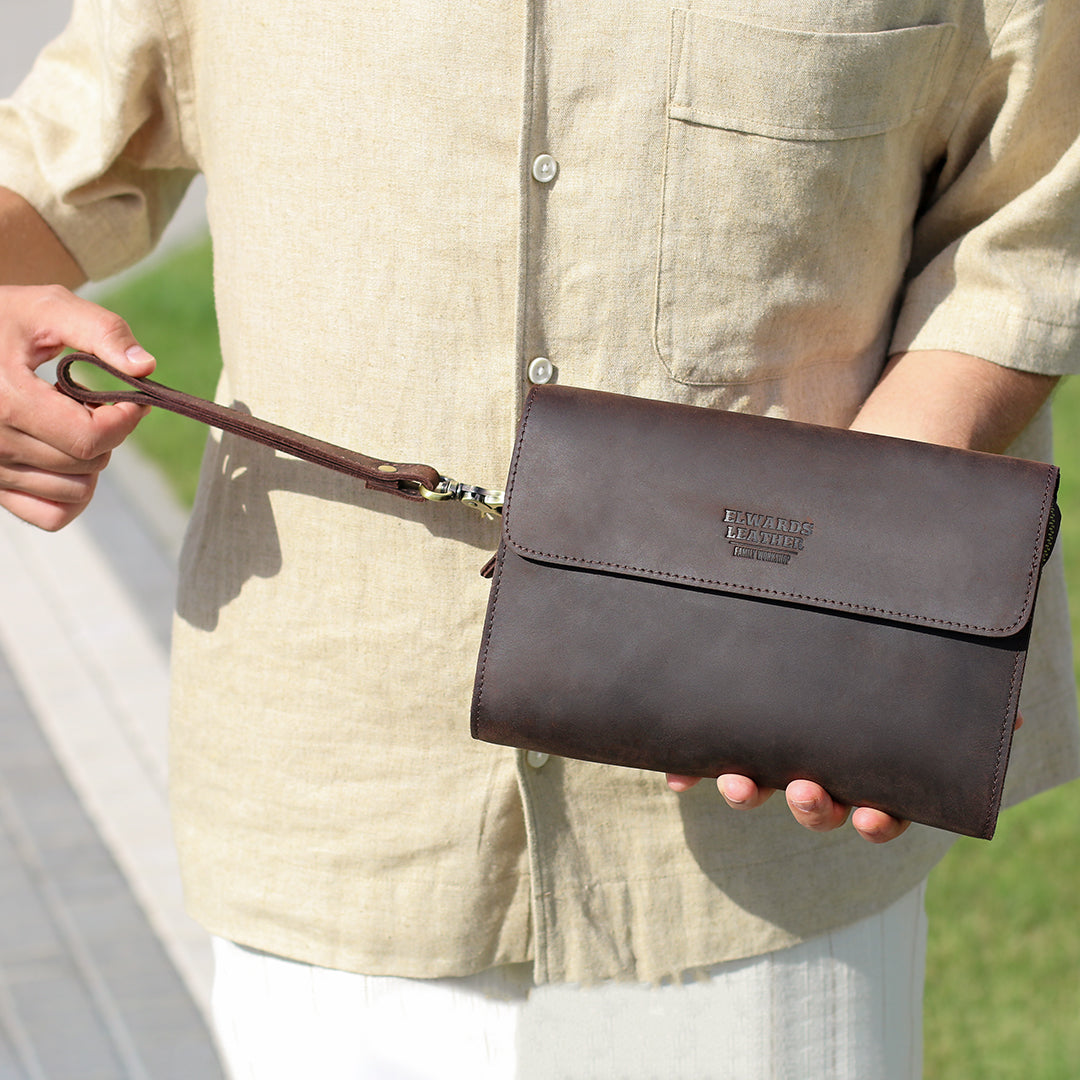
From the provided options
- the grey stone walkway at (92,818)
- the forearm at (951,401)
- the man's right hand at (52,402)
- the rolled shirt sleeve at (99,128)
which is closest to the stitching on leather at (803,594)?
the forearm at (951,401)

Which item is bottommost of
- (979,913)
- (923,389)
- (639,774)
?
(979,913)

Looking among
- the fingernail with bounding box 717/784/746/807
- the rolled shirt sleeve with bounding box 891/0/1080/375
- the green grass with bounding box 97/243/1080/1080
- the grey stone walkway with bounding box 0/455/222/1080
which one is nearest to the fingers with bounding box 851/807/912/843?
the fingernail with bounding box 717/784/746/807

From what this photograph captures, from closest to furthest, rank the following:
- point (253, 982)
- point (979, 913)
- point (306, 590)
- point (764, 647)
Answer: point (764, 647) → point (306, 590) → point (253, 982) → point (979, 913)

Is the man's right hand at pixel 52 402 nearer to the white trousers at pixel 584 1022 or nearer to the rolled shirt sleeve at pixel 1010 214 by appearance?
the white trousers at pixel 584 1022

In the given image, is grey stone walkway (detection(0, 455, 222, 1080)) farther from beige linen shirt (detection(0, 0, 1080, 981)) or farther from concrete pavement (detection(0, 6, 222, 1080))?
beige linen shirt (detection(0, 0, 1080, 981))

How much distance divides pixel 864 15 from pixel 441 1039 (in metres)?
1.08

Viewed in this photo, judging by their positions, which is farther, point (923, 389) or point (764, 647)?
point (923, 389)

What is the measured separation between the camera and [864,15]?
3.85 feet

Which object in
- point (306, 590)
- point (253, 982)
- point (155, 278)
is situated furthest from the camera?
point (155, 278)

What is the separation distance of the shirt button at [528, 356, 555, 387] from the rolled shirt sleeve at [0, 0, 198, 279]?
1.59 feet

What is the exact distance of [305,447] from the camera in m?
1.20

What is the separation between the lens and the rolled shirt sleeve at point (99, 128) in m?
1.31

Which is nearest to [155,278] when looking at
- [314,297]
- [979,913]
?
[979,913]

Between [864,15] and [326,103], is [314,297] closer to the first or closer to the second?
[326,103]
